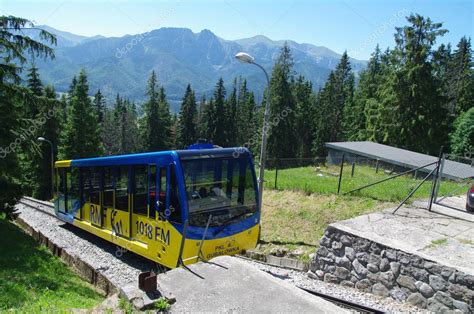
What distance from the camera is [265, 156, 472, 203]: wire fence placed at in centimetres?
1259

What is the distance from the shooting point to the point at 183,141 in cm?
6462

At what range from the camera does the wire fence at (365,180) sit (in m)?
12.6

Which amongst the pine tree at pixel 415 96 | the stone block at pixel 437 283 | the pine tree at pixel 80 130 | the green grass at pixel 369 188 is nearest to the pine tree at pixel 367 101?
the pine tree at pixel 415 96

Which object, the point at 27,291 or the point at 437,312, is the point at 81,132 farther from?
the point at 437,312

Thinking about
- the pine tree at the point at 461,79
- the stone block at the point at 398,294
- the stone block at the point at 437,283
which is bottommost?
the stone block at the point at 398,294

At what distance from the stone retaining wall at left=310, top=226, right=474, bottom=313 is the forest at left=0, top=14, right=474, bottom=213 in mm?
4450

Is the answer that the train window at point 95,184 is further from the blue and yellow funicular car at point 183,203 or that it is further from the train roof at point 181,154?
the train roof at point 181,154

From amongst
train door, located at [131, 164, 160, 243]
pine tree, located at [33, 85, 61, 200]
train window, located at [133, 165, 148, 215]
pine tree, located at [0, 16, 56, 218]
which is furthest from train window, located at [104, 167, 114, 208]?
pine tree, located at [33, 85, 61, 200]

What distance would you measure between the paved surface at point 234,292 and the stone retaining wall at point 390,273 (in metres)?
2.12

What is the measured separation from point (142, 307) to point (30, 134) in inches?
417

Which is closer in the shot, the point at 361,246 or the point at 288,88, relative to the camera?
the point at 361,246

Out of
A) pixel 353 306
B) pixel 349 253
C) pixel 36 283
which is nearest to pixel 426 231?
pixel 349 253

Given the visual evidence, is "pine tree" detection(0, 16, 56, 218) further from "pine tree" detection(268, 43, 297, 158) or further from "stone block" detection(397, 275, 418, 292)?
"pine tree" detection(268, 43, 297, 158)

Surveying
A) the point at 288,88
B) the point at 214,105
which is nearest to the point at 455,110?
the point at 288,88
